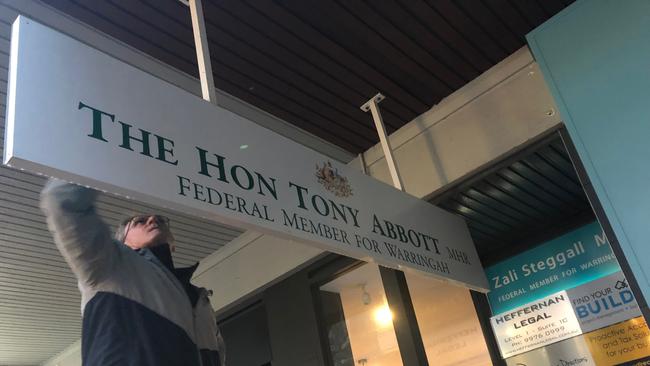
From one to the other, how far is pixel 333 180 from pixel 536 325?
1.95 m

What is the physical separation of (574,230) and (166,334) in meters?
2.88

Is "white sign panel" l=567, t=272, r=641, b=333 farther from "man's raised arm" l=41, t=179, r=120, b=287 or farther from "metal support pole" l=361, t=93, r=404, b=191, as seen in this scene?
"man's raised arm" l=41, t=179, r=120, b=287

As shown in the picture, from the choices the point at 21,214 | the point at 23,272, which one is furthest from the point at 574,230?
the point at 23,272

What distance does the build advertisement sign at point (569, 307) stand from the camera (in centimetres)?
332

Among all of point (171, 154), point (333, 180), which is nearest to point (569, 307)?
point (333, 180)

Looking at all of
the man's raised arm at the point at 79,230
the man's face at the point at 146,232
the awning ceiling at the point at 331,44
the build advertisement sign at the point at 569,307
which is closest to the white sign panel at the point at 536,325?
the build advertisement sign at the point at 569,307

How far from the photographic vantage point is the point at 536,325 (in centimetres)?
359

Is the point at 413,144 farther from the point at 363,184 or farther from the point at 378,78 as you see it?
the point at 363,184

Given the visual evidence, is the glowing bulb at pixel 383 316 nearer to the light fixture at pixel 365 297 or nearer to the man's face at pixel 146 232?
the light fixture at pixel 365 297

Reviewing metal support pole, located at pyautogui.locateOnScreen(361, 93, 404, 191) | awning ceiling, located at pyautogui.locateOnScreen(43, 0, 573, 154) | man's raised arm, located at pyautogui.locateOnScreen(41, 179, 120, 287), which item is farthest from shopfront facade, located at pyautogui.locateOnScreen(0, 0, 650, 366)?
man's raised arm, located at pyautogui.locateOnScreen(41, 179, 120, 287)

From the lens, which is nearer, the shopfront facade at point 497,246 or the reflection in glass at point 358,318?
the shopfront facade at point 497,246

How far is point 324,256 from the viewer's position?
387 cm

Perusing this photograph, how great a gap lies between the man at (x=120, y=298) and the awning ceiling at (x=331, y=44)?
4.25ft

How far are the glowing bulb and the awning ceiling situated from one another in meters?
1.26
